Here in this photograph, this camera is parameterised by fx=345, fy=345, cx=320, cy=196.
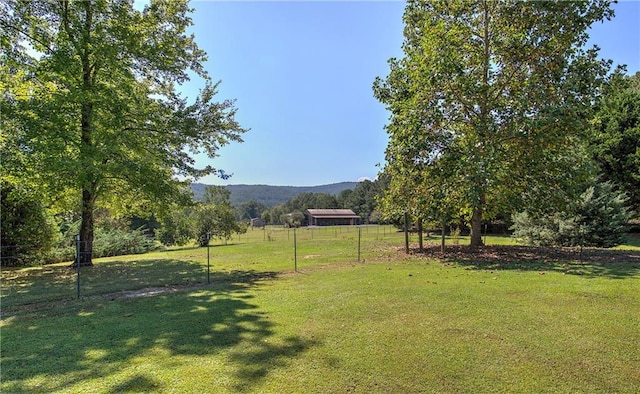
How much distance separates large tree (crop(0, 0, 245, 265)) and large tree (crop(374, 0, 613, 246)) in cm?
882

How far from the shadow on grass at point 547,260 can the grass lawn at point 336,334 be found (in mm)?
312

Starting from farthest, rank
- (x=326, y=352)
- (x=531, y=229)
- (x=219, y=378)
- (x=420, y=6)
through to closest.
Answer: (x=531, y=229) < (x=420, y=6) < (x=326, y=352) < (x=219, y=378)

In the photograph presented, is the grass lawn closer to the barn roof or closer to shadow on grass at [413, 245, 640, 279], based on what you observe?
shadow on grass at [413, 245, 640, 279]

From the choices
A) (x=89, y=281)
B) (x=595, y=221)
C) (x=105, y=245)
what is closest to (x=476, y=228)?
(x=595, y=221)

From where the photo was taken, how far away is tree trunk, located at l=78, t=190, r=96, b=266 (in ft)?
46.1

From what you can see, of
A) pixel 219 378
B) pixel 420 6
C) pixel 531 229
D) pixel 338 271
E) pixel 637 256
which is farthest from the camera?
pixel 531 229

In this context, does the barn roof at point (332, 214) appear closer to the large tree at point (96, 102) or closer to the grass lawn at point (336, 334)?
the large tree at point (96, 102)

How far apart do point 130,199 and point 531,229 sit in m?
21.8

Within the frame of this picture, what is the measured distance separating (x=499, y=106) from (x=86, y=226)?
17061mm

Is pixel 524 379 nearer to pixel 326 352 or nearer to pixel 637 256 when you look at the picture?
pixel 326 352

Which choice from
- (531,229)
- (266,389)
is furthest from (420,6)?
(266,389)

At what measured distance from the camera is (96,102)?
11.9 metres

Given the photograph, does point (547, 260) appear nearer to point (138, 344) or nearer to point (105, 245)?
point (138, 344)

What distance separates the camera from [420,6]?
15758 millimetres
